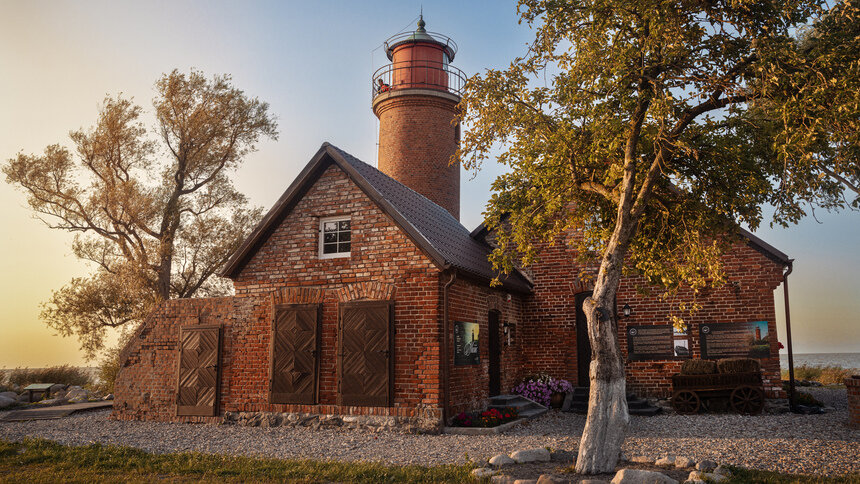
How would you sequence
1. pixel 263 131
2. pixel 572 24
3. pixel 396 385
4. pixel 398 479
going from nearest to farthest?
pixel 398 479, pixel 572 24, pixel 396 385, pixel 263 131

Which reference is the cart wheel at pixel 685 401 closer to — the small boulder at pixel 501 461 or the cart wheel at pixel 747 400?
the cart wheel at pixel 747 400

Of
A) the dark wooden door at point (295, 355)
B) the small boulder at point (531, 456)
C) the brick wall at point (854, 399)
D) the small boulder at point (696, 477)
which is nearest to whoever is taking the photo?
the small boulder at point (696, 477)

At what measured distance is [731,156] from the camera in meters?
8.27

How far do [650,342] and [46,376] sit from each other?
2202 centimetres

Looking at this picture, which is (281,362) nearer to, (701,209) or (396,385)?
(396,385)

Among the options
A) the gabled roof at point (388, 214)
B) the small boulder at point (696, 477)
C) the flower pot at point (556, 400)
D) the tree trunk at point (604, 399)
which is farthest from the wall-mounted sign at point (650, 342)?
the small boulder at point (696, 477)

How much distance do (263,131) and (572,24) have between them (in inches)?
669

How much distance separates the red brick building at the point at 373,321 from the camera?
1097cm

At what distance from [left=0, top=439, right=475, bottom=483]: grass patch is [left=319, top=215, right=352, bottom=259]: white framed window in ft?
16.5

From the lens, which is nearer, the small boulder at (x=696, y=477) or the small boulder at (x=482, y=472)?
the small boulder at (x=696, y=477)

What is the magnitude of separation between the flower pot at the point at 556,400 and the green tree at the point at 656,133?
224 inches

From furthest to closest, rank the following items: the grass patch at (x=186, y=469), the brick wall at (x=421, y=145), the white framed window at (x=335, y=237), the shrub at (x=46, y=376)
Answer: the shrub at (x=46, y=376), the brick wall at (x=421, y=145), the white framed window at (x=335, y=237), the grass patch at (x=186, y=469)

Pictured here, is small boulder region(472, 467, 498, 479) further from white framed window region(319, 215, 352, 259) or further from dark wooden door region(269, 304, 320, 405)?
white framed window region(319, 215, 352, 259)

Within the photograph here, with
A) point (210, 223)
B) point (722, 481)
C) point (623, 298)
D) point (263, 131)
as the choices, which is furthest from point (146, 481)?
point (263, 131)
